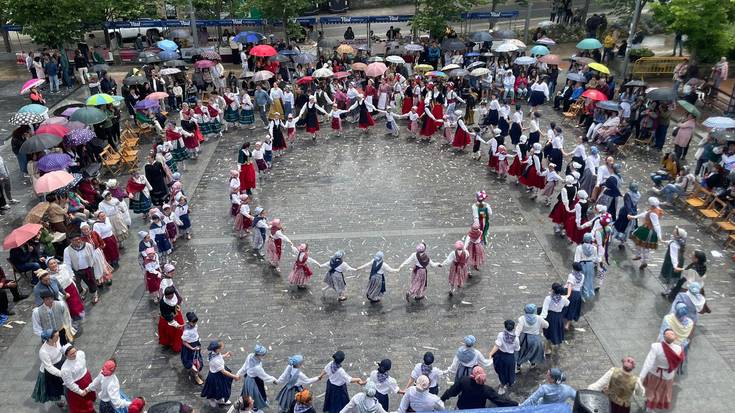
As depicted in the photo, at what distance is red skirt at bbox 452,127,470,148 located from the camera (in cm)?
1883

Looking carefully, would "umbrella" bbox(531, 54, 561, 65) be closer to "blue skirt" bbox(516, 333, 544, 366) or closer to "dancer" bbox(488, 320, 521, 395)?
"blue skirt" bbox(516, 333, 544, 366)

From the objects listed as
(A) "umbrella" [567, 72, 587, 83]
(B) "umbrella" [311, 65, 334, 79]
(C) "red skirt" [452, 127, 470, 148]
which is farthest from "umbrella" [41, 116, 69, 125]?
(A) "umbrella" [567, 72, 587, 83]

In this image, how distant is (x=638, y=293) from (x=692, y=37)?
555 inches

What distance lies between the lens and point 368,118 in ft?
→ 67.4

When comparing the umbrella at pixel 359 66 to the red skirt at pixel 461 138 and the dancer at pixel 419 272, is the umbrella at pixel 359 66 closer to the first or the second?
the red skirt at pixel 461 138

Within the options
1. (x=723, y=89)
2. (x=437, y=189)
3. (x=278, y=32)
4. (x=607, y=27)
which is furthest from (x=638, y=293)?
(x=278, y=32)

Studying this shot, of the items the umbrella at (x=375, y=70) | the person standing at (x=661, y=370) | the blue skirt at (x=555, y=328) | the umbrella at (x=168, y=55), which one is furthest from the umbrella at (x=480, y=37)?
the person standing at (x=661, y=370)

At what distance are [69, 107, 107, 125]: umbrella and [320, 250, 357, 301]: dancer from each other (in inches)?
359

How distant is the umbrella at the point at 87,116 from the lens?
16953 mm

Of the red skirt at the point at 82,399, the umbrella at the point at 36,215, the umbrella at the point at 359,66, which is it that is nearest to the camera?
the red skirt at the point at 82,399

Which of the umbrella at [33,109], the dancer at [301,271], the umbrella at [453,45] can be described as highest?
the umbrella at [453,45]

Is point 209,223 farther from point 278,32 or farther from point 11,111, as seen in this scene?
point 278,32

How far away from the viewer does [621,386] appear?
8.48m

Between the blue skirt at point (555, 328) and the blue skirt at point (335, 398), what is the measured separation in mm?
3630
